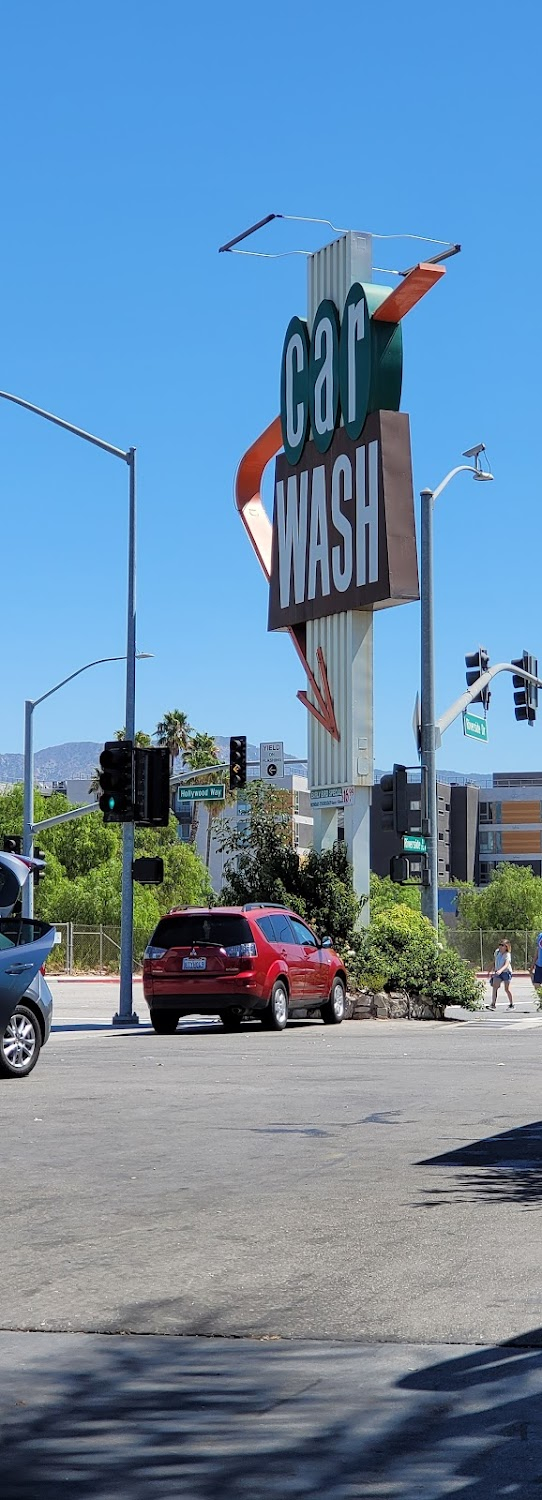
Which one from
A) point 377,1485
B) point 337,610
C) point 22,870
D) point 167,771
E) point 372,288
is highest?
point 372,288

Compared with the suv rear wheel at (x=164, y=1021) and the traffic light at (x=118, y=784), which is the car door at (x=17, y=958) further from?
the traffic light at (x=118, y=784)

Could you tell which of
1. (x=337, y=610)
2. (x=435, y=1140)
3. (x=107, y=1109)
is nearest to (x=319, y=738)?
(x=337, y=610)

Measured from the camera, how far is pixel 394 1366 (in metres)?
5.95

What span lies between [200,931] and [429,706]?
35.8ft

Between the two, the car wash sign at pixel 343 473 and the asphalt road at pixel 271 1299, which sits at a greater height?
the car wash sign at pixel 343 473

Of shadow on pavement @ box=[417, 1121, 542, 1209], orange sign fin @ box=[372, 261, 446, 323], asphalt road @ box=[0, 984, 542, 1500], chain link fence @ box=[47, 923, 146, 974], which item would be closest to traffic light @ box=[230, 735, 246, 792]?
orange sign fin @ box=[372, 261, 446, 323]

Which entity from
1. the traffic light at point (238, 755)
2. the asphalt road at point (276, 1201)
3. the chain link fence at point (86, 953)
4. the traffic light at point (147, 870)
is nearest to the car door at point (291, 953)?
the traffic light at point (147, 870)

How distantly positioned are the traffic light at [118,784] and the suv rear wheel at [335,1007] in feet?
15.0

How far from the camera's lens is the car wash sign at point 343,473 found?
99.1 ft

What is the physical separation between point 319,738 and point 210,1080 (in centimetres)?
1525

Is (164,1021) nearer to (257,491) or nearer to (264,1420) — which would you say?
(257,491)

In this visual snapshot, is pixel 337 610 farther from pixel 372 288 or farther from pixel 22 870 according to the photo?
pixel 22 870

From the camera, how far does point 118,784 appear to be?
1154 inches

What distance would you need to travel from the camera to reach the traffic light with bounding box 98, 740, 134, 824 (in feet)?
95.9
